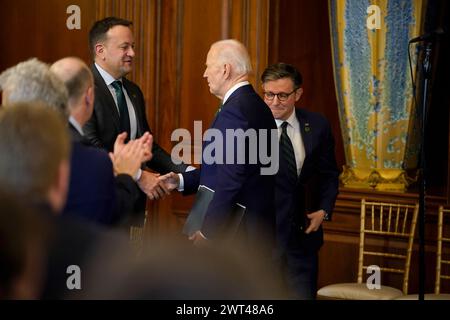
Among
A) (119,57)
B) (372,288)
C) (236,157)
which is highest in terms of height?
(119,57)

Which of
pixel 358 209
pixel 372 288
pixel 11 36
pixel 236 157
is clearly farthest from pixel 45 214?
pixel 11 36

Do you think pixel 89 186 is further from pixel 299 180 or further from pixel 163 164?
pixel 163 164

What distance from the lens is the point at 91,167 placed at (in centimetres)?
226

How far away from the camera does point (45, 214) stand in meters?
0.97

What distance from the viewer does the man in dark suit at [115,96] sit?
4.17 metres

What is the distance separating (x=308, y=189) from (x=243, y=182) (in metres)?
0.87

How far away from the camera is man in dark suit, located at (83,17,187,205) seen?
4.17 meters

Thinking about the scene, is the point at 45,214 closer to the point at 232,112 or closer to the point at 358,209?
the point at 232,112

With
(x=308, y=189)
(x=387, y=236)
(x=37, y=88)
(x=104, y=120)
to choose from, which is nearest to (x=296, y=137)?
(x=308, y=189)

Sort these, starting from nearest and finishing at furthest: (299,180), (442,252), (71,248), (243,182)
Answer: (71,248) < (243,182) < (299,180) < (442,252)

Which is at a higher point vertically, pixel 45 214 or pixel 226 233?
pixel 45 214

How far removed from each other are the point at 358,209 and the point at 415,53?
105 centimetres

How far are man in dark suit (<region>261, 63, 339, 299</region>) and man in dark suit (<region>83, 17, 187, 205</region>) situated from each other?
580 mm
